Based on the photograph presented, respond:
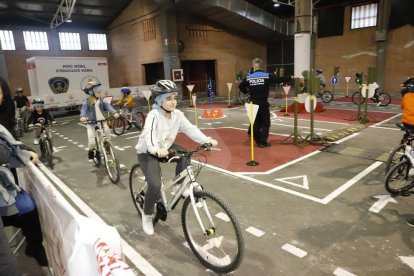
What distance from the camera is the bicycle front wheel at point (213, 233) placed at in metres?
2.80

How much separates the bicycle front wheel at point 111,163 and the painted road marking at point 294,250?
3.39 meters

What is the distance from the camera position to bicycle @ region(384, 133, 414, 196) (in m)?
4.38

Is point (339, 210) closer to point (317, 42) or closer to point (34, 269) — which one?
point (34, 269)

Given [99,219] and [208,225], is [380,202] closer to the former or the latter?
[208,225]

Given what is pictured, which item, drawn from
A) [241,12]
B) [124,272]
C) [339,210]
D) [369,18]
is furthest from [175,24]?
[124,272]

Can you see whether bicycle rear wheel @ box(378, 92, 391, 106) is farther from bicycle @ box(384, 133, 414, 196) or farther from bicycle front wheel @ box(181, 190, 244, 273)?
bicycle front wheel @ box(181, 190, 244, 273)

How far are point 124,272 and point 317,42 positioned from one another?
70.1ft

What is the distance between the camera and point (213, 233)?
119 inches

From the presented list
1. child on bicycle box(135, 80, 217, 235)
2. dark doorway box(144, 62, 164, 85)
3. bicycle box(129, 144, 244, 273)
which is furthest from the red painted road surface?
dark doorway box(144, 62, 164, 85)

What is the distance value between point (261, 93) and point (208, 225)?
198 inches

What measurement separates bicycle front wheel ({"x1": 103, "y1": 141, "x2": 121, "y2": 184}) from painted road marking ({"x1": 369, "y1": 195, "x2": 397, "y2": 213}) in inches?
165

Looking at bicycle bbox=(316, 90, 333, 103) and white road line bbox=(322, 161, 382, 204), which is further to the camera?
bicycle bbox=(316, 90, 333, 103)

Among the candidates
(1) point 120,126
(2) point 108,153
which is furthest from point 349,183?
(1) point 120,126

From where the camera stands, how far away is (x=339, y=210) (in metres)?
4.24
